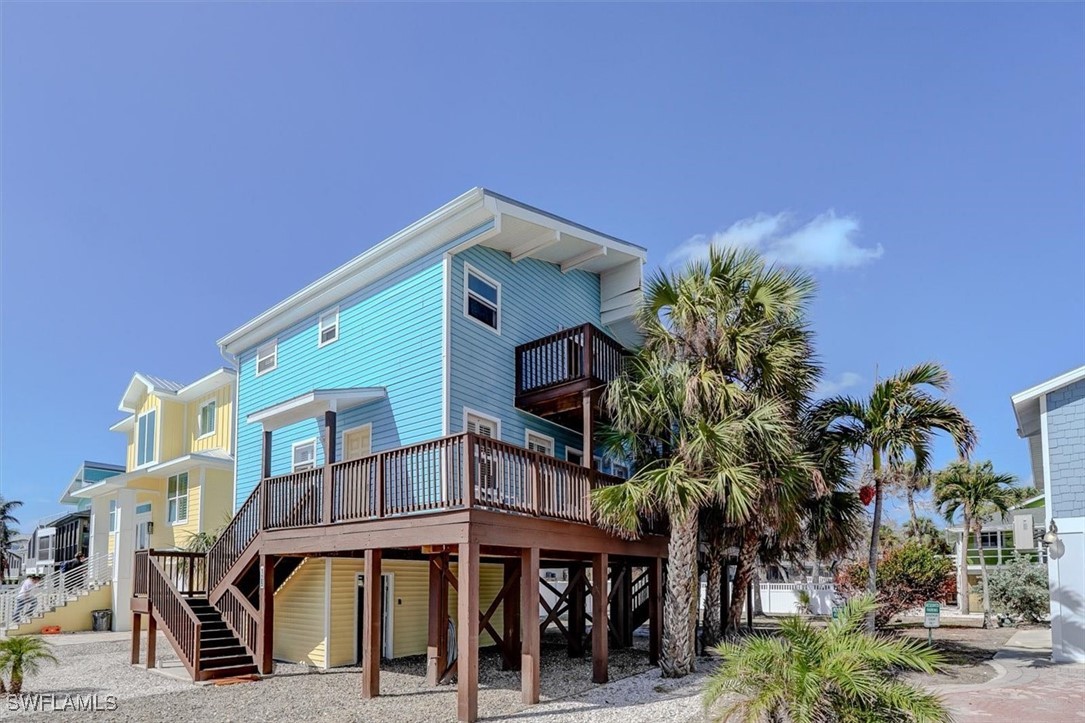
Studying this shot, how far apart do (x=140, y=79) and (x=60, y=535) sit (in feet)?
89.7

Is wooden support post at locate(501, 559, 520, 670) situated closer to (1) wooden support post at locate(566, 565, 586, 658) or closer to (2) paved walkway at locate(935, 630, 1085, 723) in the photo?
(1) wooden support post at locate(566, 565, 586, 658)

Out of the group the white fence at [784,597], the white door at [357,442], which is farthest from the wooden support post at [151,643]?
the white fence at [784,597]

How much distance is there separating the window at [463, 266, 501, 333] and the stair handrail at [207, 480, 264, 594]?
5323mm

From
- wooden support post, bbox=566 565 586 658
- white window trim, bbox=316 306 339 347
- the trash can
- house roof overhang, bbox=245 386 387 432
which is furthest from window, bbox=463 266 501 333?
the trash can

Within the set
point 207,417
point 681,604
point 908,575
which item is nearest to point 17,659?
point 681,604

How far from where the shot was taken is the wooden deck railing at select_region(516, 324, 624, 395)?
594 inches

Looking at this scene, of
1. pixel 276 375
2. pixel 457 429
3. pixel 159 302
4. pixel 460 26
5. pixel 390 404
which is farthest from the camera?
pixel 159 302

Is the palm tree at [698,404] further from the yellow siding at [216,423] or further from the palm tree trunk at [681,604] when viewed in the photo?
the yellow siding at [216,423]

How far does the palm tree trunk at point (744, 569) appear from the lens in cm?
1609

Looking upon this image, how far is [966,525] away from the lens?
3114cm

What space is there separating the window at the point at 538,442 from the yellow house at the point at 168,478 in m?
9.54

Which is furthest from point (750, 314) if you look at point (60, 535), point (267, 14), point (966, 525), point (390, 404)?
point (60, 535)

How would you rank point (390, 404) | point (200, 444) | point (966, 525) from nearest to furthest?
1. point (390, 404)
2. point (200, 444)
3. point (966, 525)

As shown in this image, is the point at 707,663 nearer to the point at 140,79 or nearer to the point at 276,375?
the point at 276,375
